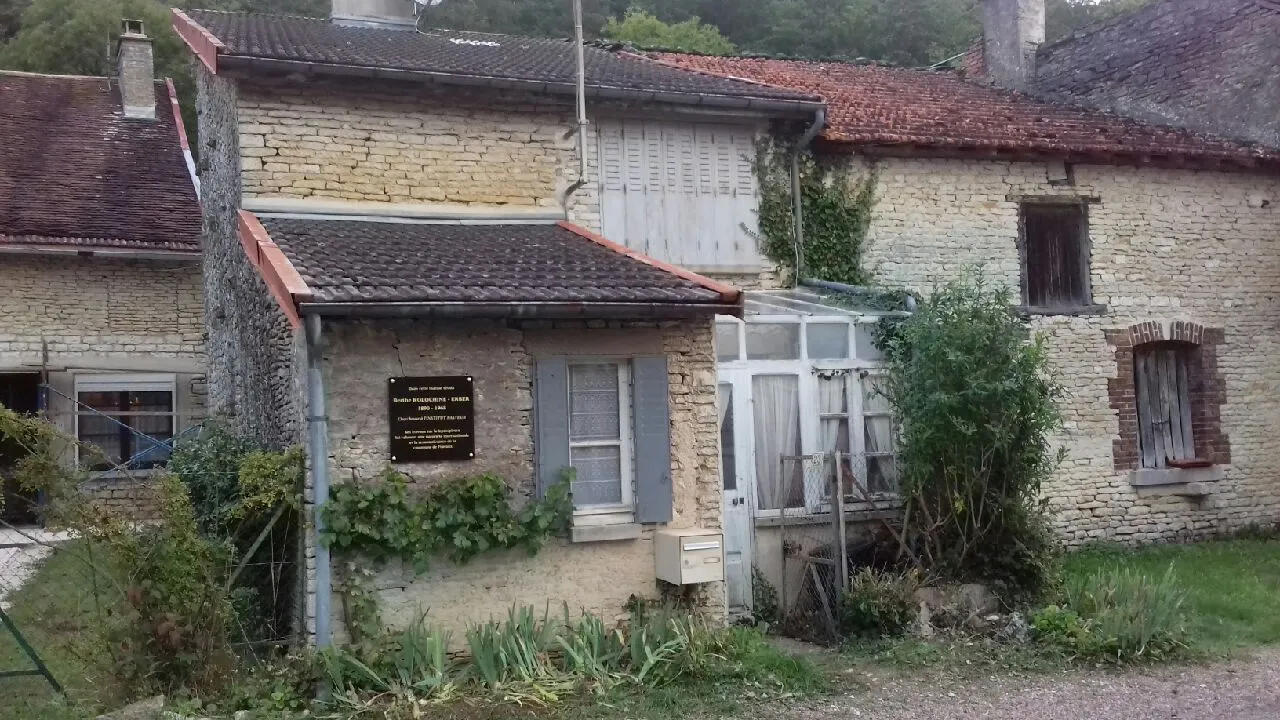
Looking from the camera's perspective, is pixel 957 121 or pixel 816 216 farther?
pixel 957 121

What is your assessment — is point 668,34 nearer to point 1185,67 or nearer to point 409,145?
point 1185,67

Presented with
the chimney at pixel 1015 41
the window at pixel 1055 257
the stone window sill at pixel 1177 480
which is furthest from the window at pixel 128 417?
the chimney at pixel 1015 41

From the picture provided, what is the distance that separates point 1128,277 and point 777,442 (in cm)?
554

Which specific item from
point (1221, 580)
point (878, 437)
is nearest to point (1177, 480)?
point (1221, 580)

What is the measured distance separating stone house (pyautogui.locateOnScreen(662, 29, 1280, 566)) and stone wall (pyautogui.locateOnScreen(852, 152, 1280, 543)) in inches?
0.8

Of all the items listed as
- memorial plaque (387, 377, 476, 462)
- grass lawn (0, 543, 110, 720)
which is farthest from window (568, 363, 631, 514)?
grass lawn (0, 543, 110, 720)

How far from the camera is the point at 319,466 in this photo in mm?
7246

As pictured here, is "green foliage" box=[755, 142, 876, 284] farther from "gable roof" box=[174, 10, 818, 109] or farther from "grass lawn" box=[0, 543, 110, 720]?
"grass lawn" box=[0, 543, 110, 720]

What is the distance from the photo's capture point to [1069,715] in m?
6.85

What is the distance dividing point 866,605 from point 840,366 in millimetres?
2538

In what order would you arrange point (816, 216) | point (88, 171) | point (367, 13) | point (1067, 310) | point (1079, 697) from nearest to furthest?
point (1079, 697)
point (816, 216)
point (1067, 310)
point (367, 13)
point (88, 171)

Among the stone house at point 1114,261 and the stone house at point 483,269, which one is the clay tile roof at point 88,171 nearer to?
the stone house at point 483,269

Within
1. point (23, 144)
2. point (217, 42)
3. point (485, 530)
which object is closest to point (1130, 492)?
point (485, 530)

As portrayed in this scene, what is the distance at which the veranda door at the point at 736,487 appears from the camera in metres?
9.47
